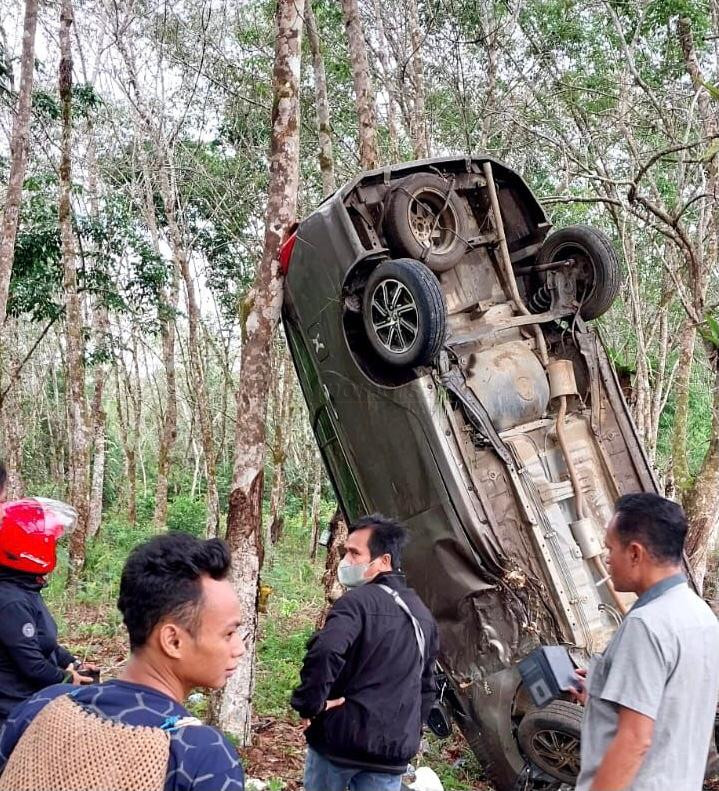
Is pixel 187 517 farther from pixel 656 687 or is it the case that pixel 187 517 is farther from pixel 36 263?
pixel 656 687

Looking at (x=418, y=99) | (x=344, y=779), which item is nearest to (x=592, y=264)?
(x=344, y=779)

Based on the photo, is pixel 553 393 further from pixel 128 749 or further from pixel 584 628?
pixel 128 749

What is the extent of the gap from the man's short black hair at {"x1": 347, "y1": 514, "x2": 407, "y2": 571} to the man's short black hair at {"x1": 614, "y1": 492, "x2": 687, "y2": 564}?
3.66 feet

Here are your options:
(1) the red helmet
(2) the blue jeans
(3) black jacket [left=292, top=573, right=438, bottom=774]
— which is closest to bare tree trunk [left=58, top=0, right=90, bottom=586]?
(1) the red helmet

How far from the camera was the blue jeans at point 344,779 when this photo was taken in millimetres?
3109

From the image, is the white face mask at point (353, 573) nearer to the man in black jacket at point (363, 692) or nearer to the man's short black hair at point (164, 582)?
the man in black jacket at point (363, 692)

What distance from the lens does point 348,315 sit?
5348mm

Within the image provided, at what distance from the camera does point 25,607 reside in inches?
119

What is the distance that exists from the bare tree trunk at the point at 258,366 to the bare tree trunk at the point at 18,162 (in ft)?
14.5

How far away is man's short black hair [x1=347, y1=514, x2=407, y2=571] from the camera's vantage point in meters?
3.32

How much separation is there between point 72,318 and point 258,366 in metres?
5.48

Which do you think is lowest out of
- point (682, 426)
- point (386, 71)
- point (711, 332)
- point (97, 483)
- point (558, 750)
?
point (558, 750)

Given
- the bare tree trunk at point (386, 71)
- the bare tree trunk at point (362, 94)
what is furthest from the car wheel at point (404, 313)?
the bare tree trunk at point (386, 71)

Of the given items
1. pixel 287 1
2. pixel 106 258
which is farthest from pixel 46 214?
pixel 287 1
